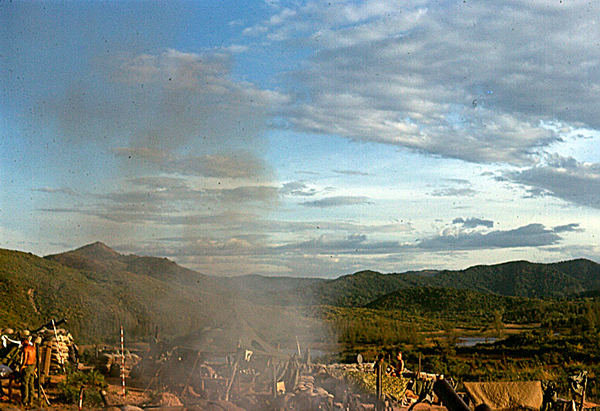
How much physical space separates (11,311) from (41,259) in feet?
51.4

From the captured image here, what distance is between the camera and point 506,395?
52.2 ft

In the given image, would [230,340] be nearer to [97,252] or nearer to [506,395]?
[506,395]

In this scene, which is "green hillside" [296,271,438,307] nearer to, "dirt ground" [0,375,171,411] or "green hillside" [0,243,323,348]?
"green hillside" [0,243,323,348]

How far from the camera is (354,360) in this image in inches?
1305

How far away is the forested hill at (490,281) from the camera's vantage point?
4363 inches

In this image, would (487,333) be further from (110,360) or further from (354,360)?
(110,360)

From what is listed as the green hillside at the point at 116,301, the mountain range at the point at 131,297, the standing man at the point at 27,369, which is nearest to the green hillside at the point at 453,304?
the mountain range at the point at 131,297

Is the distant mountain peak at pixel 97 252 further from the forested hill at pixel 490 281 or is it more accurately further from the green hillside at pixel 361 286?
the forested hill at pixel 490 281

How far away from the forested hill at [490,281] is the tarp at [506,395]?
8182cm

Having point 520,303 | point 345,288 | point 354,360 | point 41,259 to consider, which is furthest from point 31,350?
point 345,288

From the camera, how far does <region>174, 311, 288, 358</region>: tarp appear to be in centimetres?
1997

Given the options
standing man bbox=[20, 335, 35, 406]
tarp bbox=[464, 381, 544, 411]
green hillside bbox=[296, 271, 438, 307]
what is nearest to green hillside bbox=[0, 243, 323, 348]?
standing man bbox=[20, 335, 35, 406]

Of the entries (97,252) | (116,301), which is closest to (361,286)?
(97,252)

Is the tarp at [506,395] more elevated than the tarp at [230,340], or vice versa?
the tarp at [230,340]
